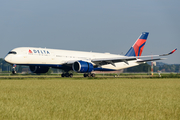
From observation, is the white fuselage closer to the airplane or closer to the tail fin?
the airplane

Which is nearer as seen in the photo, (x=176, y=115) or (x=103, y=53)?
(x=176, y=115)

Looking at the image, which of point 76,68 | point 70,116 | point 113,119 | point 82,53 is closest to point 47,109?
point 70,116

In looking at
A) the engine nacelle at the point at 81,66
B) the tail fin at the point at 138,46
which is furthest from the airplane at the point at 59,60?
the tail fin at the point at 138,46

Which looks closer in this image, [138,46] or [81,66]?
[81,66]

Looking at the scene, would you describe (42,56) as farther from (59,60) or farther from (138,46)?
(138,46)

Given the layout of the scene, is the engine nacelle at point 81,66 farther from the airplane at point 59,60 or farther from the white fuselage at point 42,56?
the white fuselage at point 42,56

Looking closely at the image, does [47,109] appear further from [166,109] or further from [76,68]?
[76,68]

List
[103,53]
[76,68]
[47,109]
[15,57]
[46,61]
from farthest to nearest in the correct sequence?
[103,53] → [76,68] → [46,61] → [15,57] → [47,109]

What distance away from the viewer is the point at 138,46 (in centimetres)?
6022

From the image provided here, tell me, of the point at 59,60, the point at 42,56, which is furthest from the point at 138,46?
the point at 42,56

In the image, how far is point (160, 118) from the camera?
29.2 ft

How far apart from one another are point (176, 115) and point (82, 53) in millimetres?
41973

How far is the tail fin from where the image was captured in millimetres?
59562

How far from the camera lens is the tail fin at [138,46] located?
195ft
